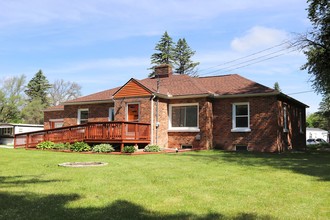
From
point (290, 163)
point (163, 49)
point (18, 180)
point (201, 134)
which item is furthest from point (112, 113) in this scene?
point (163, 49)

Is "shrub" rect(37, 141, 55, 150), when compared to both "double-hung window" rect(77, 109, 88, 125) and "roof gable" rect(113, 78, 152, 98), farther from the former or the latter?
"double-hung window" rect(77, 109, 88, 125)

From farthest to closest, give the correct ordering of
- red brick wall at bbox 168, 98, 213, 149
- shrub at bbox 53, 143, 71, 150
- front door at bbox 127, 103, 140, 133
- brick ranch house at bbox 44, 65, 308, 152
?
front door at bbox 127, 103, 140, 133, red brick wall at bbox 168, 98, 213, 149, brick ranch house at bbox 44, 65, 308, 152, shrub at bbox 53, 143, 71, 150

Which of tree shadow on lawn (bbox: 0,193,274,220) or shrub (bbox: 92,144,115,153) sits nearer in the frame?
tree shadow on lawn (bbox: 0,193,274,220)

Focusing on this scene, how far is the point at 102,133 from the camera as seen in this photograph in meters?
17.8

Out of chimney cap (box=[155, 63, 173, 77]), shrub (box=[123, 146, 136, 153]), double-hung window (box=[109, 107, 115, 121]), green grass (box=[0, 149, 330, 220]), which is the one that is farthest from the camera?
chimney cap (box=[155, 63, 173, 77])

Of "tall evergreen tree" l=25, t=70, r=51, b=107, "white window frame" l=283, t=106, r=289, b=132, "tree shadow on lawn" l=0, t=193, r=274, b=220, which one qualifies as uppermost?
"tall evergreen tree" l=25, t=70, r=51, b=107

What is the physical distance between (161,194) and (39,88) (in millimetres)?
59719

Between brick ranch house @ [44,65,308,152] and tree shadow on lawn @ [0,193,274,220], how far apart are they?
1374 centimetres

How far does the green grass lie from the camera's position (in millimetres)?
5086

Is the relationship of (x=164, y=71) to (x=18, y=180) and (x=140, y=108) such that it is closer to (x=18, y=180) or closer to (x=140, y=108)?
(x=140, y=108)

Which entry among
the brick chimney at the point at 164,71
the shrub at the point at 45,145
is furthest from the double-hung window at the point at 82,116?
the brick chimney at the point at 164,71

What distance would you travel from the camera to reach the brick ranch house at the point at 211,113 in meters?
19.1

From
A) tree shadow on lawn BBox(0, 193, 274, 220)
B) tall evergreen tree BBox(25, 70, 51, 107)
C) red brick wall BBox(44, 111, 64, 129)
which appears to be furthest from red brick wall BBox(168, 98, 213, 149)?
tall evergreen tree BBox(25, 70, 51, 107)

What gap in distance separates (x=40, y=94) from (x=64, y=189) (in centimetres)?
5817
